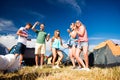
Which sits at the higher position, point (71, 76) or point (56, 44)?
point (56, 44)

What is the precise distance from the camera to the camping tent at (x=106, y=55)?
10.6 m

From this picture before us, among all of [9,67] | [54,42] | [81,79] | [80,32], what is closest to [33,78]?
[81,79]

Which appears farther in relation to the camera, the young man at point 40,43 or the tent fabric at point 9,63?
the young man at point 40,43

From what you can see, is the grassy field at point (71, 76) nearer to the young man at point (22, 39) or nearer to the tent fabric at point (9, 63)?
the tent fabric at point (9, 63)

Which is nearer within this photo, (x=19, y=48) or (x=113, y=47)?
(x=19, y=48)

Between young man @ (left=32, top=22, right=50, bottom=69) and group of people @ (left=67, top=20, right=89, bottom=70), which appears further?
young man @ (left=32, top=22, right=50, bottom=69)

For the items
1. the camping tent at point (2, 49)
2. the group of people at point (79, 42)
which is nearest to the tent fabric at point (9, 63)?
the group of people at point (79, 42)

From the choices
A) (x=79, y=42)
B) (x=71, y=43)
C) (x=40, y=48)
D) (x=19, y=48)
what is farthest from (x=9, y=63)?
(x=40, y=48)

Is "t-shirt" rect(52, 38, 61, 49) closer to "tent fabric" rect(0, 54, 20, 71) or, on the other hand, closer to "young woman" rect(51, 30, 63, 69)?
"young woman" rect(51, 30, 63, 69)

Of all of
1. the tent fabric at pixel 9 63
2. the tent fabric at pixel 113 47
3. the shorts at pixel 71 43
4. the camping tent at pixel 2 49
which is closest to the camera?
the tent fabric at pixel 9 63

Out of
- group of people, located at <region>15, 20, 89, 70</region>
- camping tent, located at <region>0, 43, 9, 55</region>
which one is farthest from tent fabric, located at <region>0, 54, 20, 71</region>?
camping tent, located at <region>0, 43, 9, 55</region>

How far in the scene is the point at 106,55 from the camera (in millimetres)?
11164

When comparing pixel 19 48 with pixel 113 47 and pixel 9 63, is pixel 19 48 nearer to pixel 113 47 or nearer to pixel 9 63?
pixel 9 63

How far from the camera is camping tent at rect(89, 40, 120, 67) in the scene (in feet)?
34.8
